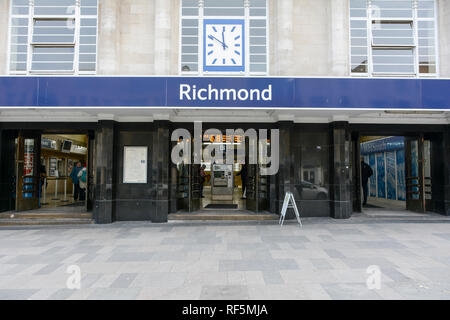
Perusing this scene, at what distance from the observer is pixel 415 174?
10.2 meters

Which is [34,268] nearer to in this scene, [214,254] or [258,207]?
[214,254]

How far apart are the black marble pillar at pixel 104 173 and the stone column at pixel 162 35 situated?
7.71 feet

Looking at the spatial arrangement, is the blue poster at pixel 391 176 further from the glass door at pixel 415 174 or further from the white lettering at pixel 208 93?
the white lettering at pixel 208 93

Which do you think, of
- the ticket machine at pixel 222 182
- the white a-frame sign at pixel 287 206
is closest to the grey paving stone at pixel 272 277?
the white a-frame sign at pixel 287 206

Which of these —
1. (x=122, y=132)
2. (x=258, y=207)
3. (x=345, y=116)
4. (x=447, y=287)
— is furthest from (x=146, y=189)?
(x=447, y=287)

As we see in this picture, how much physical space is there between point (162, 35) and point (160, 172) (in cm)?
418

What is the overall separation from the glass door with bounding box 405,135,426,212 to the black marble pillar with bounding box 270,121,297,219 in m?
4.71

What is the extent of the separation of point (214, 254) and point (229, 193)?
773cm

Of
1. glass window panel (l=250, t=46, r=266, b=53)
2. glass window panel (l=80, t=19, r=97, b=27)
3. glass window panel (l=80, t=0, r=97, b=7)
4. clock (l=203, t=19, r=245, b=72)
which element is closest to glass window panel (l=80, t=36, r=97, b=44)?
glass window panel (l=80, t=19, r=97, b=27)

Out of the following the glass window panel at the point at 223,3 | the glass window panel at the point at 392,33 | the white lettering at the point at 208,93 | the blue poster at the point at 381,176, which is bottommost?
the blue poster at the point at 381,176

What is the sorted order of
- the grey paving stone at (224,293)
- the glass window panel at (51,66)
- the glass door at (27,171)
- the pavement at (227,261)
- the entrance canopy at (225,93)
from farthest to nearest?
the glass door at (27,171) < the glass window panel at (51,66) < the entrance canopy at (225,93) < the pavement at (227,261) < the grey paving stone at (224,293)

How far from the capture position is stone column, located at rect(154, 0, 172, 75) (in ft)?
28.0

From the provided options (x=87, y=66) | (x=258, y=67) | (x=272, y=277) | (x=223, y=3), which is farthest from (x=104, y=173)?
(x=223, y=3)

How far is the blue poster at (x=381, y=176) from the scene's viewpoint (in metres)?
14.5
